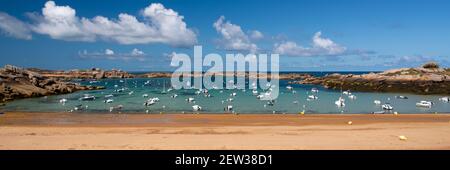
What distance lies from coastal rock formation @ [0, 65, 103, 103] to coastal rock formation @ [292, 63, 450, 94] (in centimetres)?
5741

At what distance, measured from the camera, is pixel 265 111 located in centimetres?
4778

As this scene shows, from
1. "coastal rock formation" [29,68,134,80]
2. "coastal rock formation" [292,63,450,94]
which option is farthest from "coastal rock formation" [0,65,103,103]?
"coastal rock formation" [29,68,134,80]

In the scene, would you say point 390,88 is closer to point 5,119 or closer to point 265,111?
point 265,111

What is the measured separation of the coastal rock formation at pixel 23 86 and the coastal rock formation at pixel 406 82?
57.4 m

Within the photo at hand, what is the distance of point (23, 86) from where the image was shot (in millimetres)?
73062

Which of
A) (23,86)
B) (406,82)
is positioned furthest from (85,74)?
(406,82)

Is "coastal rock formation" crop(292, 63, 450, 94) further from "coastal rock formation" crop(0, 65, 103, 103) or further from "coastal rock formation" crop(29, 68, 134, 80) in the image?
"coastal rock formation" crop(29, 68, 134, 80)

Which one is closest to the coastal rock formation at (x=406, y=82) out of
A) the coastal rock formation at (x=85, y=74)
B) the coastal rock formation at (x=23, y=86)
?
the coastal rock formation at (x=23, y=86)

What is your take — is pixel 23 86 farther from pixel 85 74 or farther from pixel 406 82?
pixel 85 74

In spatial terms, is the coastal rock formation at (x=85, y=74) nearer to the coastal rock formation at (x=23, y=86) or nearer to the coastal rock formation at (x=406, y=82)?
the coastal rock formation at (x=23, y=86)

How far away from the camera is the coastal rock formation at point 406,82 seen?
82.9 meters

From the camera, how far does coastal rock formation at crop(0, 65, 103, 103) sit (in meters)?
67.2

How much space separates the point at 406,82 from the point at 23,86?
73.0 meters
